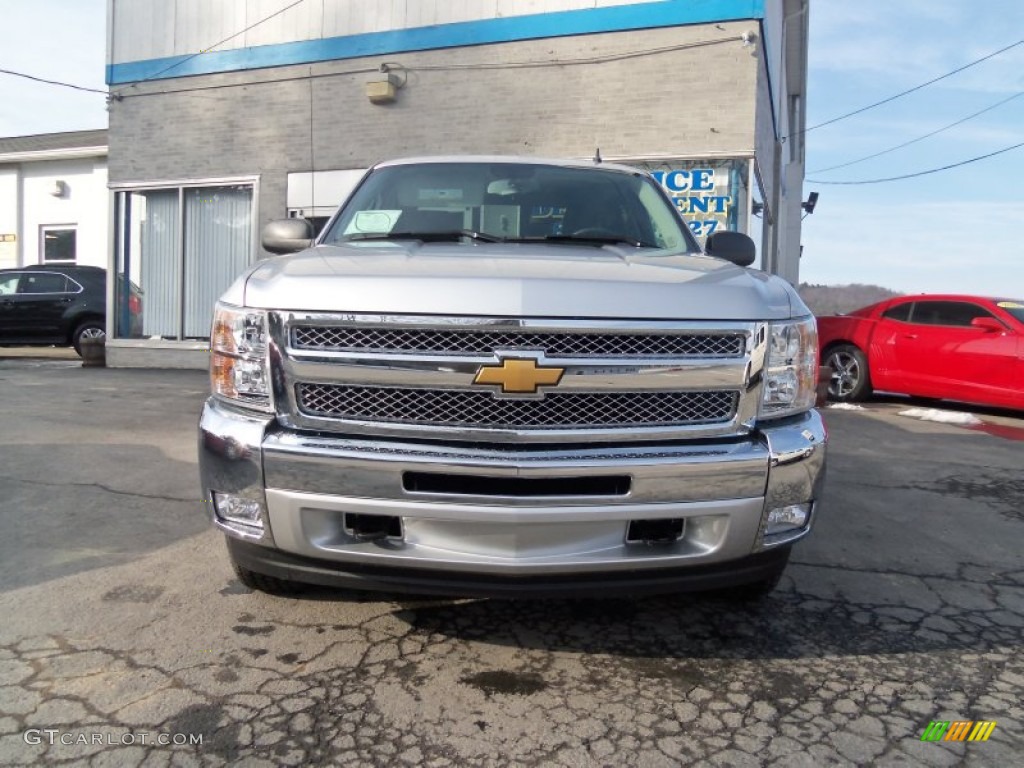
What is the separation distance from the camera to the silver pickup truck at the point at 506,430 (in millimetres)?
2355

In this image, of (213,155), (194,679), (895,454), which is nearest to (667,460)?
(194,679)

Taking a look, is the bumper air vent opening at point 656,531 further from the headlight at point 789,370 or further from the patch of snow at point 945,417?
the patch of snow at point 945,417

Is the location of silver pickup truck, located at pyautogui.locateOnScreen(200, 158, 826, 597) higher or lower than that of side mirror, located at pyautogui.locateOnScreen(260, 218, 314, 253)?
lower

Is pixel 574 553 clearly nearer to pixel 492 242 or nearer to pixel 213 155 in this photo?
pixel 492 242

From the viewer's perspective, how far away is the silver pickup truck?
236 cm

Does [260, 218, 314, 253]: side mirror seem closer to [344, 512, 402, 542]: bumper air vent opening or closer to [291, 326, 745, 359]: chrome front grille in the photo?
[291, 326, 745, 359]: chrome front grille

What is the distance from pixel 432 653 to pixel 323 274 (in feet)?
4.46

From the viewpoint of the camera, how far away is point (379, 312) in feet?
7.84

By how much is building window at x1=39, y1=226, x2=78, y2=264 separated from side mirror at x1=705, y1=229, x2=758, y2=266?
2117 centimetres

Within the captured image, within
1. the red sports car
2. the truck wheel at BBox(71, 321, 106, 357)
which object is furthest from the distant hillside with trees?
the truck wheel at BBox(71, 321, 106, 357)

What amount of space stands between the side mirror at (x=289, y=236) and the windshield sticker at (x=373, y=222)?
8.3 inches

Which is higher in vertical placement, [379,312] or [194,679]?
[379,312]

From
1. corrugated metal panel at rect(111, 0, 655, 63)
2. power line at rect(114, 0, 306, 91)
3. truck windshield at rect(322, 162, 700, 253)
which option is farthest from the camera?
power line at rect(114, 0, 306, 91)

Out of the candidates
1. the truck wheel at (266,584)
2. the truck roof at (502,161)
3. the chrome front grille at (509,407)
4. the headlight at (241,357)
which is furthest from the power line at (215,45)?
the chrome front grille at (509,407)
